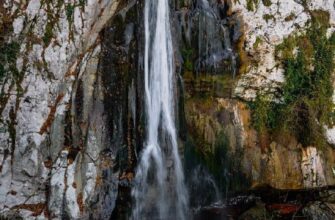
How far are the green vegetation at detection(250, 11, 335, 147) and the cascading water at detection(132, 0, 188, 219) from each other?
187cm

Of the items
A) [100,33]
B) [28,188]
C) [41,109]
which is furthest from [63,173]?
[100,33]

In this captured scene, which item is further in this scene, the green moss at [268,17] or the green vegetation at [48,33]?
the green moss at [268,17]

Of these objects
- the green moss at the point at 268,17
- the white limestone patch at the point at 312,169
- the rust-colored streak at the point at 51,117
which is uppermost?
the green moss at the point at 268,17

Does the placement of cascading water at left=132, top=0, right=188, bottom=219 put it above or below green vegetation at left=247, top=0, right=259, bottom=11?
below

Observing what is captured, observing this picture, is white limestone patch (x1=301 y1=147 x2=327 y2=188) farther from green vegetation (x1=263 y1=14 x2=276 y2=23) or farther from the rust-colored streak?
the rust-colored streak

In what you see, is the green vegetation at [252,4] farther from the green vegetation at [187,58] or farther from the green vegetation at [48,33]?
the green vegetation at [48,33]

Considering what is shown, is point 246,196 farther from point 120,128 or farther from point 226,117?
point 120,128

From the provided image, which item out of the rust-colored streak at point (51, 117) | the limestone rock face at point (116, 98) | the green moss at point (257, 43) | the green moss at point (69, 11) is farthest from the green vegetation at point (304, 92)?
the green moss at point (69, 11)

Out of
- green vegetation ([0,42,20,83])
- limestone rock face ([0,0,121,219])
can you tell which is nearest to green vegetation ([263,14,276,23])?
limestone rock face ([0,0,121,219])

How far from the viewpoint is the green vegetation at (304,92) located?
9.28 metres

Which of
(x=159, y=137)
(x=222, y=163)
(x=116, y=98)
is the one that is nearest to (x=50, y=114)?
(x=116, y=98)

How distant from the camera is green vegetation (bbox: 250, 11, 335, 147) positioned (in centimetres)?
928

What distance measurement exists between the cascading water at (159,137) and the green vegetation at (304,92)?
1.87 m

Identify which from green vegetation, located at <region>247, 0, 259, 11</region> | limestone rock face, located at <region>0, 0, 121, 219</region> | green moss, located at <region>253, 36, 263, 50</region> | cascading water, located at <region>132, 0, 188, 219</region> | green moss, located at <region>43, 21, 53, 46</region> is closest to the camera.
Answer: limestone rock face, located at <region>0, 0, 121, 219</region>
